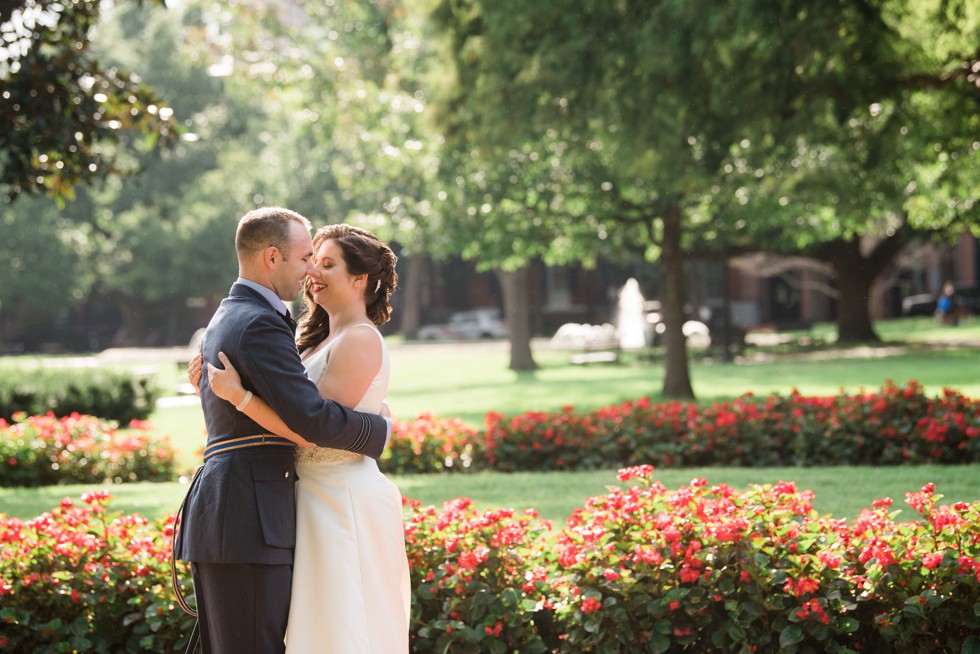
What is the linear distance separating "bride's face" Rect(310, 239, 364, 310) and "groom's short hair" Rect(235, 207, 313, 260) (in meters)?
0.26

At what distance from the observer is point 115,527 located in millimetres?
5672

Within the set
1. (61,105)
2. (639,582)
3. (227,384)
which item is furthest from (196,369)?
(61,105)

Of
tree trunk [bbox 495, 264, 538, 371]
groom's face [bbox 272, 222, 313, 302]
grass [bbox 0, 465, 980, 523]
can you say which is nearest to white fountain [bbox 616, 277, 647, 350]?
tree trunk [bbox 495, 264, 538, 371]

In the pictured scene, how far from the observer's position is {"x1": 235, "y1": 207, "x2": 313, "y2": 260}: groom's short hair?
3.60 meters

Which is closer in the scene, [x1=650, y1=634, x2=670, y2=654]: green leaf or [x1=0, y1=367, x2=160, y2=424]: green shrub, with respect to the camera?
[x1=650, y1=634, x2=670, y2=654]: green leaf

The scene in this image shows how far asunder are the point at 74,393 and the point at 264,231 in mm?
14117

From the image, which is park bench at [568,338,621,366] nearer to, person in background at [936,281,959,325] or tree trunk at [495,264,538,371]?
tree trunk at [495,264,538,371]

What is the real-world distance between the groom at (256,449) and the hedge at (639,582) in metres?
1.41

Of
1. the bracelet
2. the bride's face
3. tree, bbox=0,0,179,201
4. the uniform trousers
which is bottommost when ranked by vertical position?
the uniform trousers

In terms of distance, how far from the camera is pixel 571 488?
9.12m

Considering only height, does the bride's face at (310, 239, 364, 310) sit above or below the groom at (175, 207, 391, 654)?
above

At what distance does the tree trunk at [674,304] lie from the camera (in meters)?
17.6

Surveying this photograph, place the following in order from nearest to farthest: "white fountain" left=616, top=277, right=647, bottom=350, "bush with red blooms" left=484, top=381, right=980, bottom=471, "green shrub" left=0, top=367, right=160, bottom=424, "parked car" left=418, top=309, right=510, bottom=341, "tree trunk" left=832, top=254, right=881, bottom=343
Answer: "bush with red blooms" left=484, top=381, right=980, bottom=471 < "green shrub" left=0, top=367, right=160, bottom=424 < "tree trunk" left=832, top=254, right=881, bottom=343 < "white fountain" left=616, top=277, right=647, bottom=350 < "parked car" left=418, top=309, right=510, bottom=341

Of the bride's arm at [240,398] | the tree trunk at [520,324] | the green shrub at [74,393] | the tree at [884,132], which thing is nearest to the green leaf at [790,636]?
the bride's arm at [240,398]
